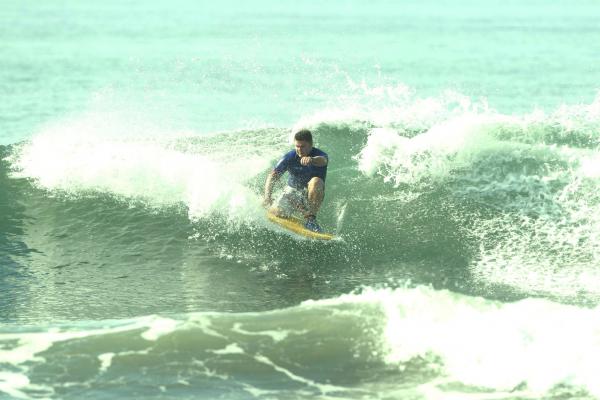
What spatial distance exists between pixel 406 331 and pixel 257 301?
71.6 inches

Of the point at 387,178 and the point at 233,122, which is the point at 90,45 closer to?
the point at 233,122

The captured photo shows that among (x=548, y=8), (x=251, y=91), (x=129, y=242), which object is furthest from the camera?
(x=548, y=8)

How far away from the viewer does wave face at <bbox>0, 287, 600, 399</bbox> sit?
24.3 ft

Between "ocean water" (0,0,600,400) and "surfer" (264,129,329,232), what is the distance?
319 millimetres

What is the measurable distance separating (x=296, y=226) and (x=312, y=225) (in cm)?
22

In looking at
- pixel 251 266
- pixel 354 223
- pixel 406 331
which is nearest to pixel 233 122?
pixel 354 223

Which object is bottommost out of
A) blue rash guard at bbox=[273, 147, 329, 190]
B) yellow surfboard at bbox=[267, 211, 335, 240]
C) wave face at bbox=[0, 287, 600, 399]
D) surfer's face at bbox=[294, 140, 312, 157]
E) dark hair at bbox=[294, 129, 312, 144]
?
wave face at bbox=[0, 287, 600, 399]

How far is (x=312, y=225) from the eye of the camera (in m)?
11.0

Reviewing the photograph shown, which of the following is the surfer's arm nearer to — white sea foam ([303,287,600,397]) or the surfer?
the surfer

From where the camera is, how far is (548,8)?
55625mm

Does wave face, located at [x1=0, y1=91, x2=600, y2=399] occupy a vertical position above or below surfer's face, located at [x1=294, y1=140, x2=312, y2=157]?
below

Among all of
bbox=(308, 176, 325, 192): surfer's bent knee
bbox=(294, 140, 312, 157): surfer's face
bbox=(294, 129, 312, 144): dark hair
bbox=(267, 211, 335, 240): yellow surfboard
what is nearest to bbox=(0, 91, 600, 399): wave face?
bbox=(267, 211, 335, 240): yellow surfboard

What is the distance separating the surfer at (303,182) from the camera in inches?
437

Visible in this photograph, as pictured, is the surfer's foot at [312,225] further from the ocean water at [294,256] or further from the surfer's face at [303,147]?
the surfer's face at [303,147]
